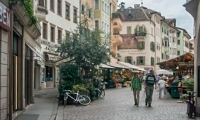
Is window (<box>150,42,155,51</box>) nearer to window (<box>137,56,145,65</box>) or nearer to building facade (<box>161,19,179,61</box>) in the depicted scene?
window (<box>137,56,145,65</box>)

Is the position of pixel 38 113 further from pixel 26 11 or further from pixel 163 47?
pixel 163 47

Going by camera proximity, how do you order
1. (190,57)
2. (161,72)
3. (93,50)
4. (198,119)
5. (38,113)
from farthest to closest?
(161,72), (190,57), (93,50), (38,113), (198,119)

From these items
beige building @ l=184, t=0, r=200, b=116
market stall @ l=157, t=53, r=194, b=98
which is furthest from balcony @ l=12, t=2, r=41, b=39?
market stall @ l=157, t=53, r=194, b=98

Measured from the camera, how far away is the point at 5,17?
1202 centimetres

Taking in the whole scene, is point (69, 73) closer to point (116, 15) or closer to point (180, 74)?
point (180, 74)

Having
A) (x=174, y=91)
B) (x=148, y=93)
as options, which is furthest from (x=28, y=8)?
(x=174, y=91)

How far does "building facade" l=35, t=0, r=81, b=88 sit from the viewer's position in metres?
37.2

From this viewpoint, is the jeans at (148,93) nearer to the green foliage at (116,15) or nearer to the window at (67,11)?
the window at (67,11)

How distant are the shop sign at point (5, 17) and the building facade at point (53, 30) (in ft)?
71.3

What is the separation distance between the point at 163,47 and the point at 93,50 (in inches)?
2721

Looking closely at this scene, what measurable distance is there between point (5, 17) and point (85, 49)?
1269 cm

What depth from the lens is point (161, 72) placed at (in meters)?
51.8

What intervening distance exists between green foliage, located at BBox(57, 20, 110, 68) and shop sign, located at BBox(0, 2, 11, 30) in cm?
1219

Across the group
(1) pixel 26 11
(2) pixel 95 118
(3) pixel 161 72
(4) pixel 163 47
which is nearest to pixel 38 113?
(2) pixel 95 118
